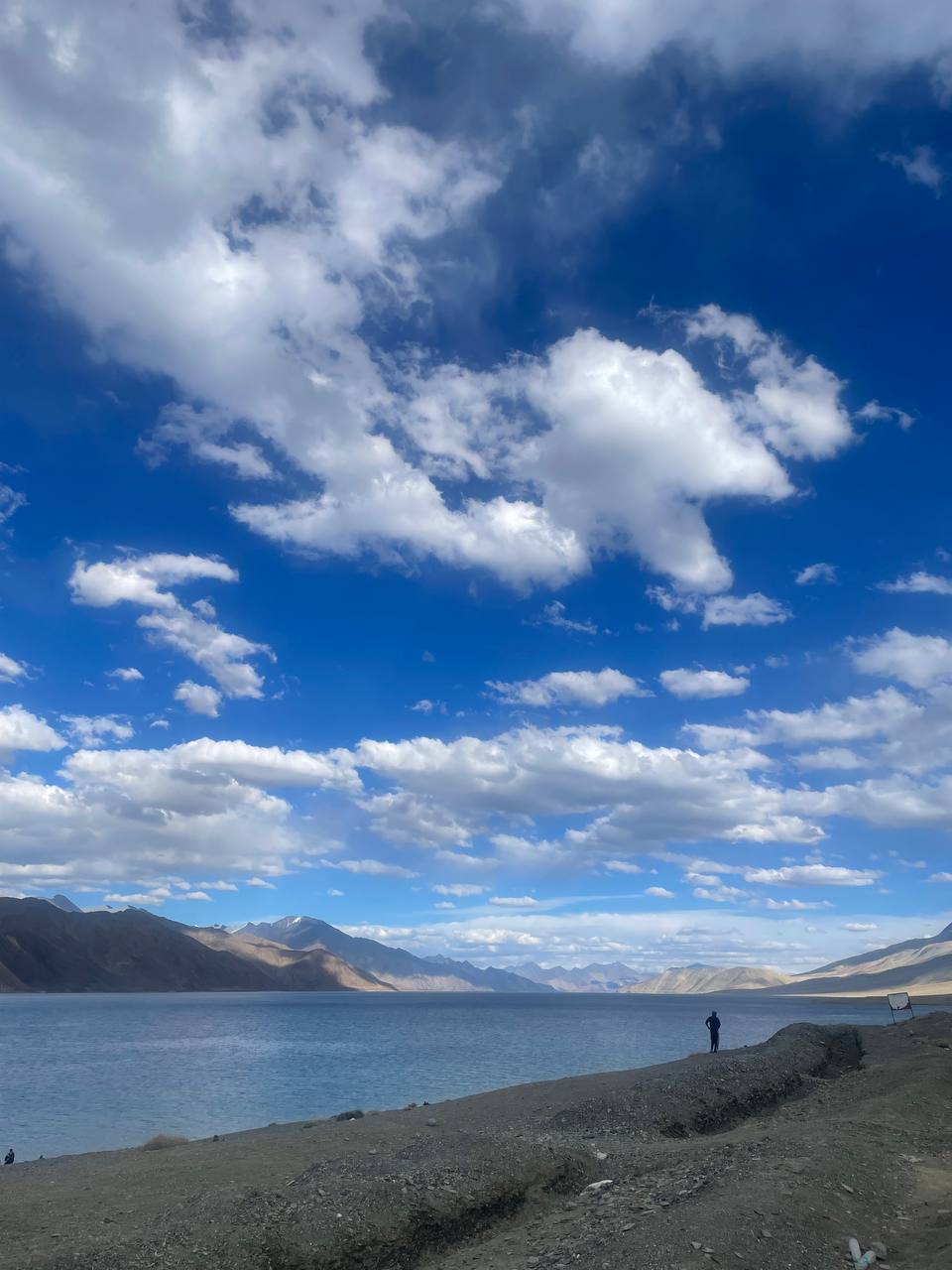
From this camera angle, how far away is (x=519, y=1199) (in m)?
20.2

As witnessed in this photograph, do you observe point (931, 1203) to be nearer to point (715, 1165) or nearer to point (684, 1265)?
point (715, 1165)

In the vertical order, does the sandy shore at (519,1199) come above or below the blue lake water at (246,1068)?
above

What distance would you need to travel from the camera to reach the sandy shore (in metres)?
14.7

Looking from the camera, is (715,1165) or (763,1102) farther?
(763,1102)

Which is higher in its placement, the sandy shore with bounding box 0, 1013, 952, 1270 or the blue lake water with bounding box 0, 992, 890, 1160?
the sandy shore with bounding box 0, 1013, 952, 1270

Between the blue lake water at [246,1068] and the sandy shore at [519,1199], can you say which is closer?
the sandy shore at [519,1199]

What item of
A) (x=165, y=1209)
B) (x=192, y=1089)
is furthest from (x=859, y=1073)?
(x=192, y=1089)

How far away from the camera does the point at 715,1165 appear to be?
63.2 feet

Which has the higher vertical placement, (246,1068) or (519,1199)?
(519,1199)

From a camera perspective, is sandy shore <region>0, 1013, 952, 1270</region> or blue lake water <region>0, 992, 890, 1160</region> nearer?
sandy shore <region>0, 1013, 952, 1270</region>

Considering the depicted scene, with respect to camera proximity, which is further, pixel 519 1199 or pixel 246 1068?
pixel 246 1068

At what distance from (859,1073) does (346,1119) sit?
22305 millimetres

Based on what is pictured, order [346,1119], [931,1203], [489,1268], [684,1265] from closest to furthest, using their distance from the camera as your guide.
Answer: [684,1265]
[489,1268]
[931,1203]
[346,1119]

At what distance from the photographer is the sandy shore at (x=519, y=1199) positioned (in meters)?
14.7
